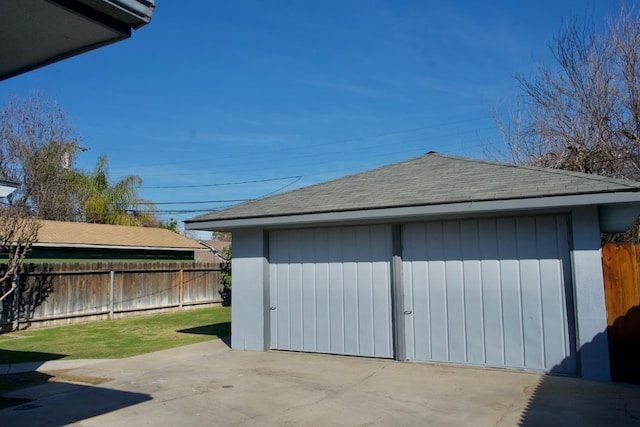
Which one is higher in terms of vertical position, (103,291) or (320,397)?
(103,291)

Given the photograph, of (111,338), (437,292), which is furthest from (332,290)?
(111,338)

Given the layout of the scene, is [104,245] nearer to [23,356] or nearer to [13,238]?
[13,238]

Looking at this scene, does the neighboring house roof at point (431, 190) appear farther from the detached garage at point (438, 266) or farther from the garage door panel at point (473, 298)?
the garage door panel at point (473, 298)

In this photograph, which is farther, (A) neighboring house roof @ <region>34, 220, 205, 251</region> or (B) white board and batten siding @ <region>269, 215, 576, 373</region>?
(A) neighboring house roof @ <region>34, 220, 205, 251</region>

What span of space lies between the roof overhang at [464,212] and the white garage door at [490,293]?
397 millimetres

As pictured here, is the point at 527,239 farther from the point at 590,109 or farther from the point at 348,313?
the point at 590,109

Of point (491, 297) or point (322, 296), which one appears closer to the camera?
point (491, 297)

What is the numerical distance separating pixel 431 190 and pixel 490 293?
200cm

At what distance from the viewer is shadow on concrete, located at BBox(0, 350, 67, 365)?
31.4ft

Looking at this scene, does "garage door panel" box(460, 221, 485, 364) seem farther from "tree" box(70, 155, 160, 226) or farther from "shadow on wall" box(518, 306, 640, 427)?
"tree" box(70, 155, 160, 226)

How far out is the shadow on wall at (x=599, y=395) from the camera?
5.34 metres

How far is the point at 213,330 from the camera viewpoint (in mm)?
13383

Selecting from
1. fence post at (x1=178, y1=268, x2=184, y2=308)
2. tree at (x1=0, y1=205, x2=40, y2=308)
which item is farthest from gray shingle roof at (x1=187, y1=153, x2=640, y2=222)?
fence post at (x1=178, y1=268, x2=184, y2=308)

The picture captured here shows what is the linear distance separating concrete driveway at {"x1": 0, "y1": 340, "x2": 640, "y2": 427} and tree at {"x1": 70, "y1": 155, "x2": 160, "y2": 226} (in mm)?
22300
